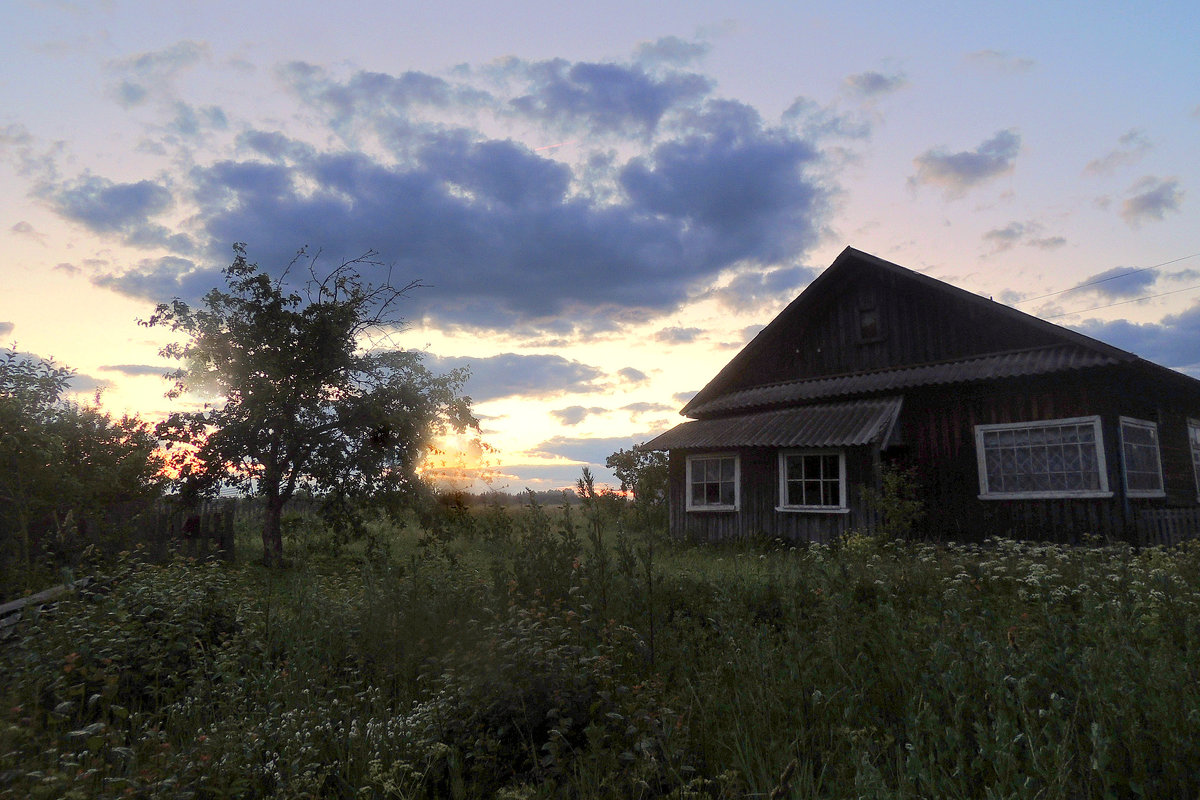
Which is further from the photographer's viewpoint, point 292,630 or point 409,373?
point 409,373

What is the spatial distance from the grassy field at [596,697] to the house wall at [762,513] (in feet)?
24.4

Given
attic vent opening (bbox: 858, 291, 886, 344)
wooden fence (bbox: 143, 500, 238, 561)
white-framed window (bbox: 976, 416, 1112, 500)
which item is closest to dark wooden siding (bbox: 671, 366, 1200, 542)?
white-framed window (bbox: 976, 416, 1112, 500)

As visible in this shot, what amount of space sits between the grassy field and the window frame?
6870mm

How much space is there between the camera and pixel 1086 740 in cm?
329

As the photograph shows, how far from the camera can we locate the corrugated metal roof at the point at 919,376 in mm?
12099

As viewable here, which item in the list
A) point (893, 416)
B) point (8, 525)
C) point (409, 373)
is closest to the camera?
point (8, 525)

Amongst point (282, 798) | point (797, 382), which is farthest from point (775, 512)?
point (282, 798)

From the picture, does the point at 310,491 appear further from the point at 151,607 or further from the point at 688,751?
the point at 688,751

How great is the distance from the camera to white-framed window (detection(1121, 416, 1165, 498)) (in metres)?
12.5

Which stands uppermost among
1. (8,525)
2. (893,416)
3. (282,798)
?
(893,416)

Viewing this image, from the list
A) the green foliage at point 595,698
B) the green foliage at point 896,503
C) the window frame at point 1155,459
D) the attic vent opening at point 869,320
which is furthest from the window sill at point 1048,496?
the green foliage at point 595,698

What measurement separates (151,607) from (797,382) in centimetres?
1403

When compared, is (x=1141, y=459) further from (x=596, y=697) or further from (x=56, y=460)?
(x=56, y=460)

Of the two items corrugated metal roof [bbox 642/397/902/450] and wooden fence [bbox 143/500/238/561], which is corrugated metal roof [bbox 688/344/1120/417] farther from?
wooden fence [bbox 143/500/238/561]
